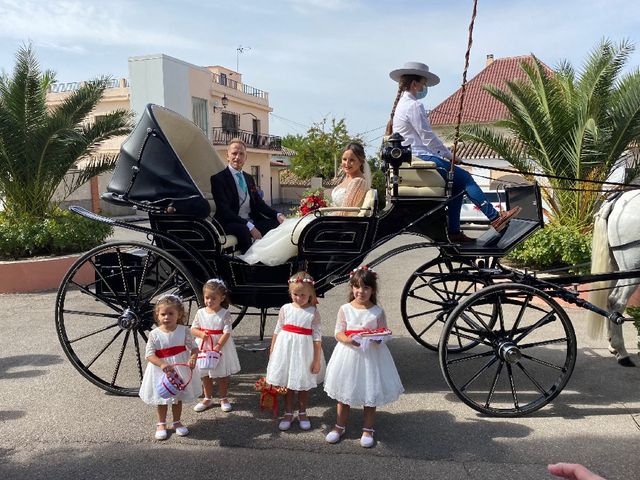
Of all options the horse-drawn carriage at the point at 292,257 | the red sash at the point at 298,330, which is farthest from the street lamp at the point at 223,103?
the red sash at the point at 298,330

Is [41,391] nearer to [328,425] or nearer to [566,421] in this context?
[328,425]

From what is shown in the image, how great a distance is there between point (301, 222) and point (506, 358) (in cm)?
177

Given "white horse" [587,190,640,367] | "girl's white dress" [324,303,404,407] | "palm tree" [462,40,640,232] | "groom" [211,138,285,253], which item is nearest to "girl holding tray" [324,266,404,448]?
"girl's white dress" [324,303,404,407]

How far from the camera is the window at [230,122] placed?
3236 cm

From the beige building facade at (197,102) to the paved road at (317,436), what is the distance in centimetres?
2009

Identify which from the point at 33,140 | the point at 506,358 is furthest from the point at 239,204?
the point at 33,140

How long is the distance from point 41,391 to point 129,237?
1158 cm

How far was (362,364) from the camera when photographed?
3.26 metres

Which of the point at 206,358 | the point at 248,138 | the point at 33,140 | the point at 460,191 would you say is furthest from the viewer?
the point at 248,138

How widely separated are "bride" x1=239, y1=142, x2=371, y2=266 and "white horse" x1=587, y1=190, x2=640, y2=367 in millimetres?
2217

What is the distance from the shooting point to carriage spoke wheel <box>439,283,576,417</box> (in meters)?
3.49

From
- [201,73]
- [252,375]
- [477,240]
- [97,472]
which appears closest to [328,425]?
[252,375]

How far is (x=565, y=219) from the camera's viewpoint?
26.3ft

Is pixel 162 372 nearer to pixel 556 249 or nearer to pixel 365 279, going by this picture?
pixel 365 279
